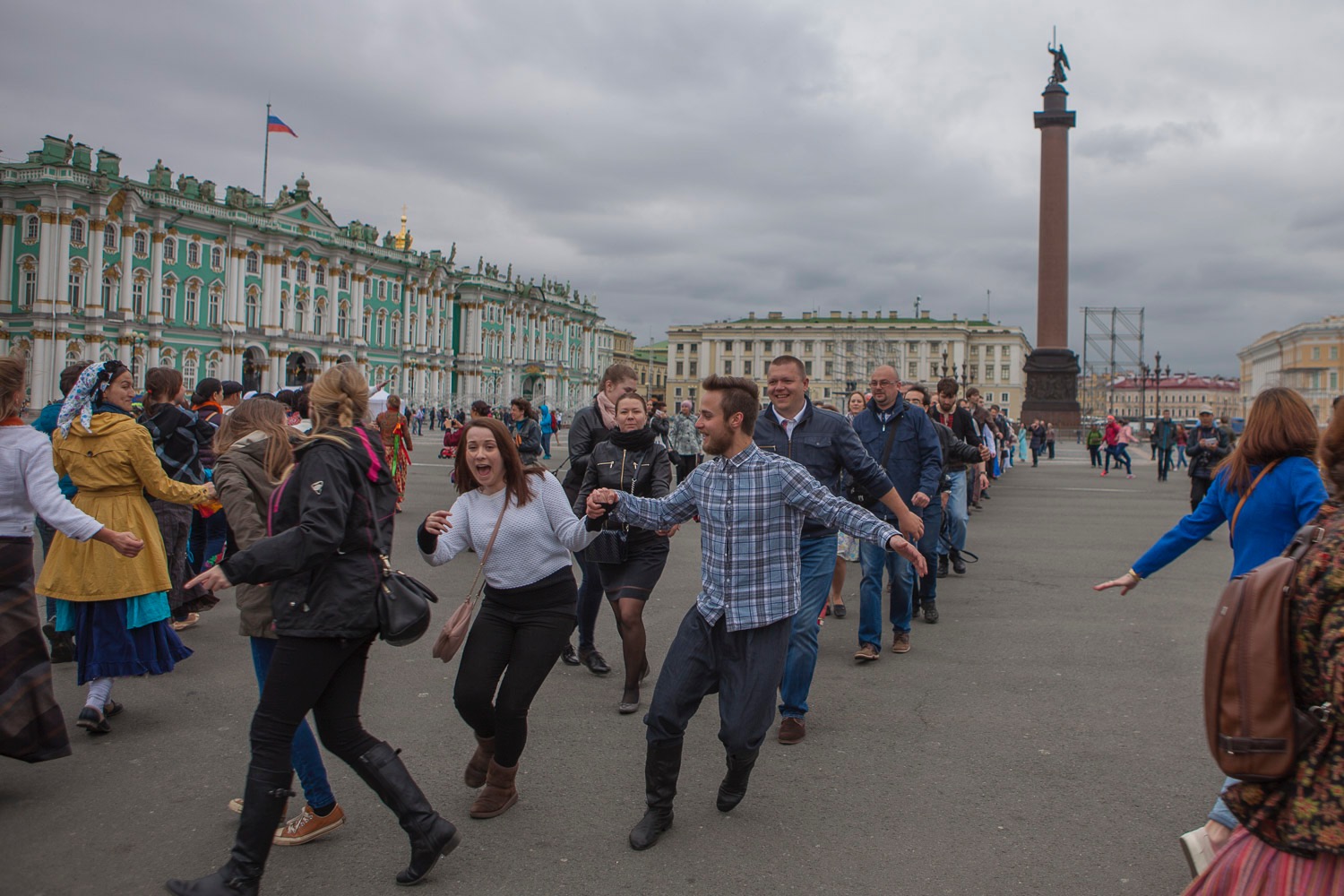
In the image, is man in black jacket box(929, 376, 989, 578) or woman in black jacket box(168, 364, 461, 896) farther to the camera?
man in black jacket box(929, 376, 989, 578)

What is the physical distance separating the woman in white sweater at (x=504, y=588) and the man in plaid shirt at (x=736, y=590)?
266 millimetres

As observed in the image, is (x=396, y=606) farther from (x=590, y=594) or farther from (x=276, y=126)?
(x=276, y=126)

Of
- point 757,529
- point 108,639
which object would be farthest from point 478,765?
point 108,639

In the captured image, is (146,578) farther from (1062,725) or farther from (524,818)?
(1062,725)

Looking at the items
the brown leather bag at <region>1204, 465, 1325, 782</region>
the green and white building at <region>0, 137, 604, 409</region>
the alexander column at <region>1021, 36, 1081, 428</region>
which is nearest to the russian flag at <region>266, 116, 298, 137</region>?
the green and white building at <region>0, 137, 604, 409</region>

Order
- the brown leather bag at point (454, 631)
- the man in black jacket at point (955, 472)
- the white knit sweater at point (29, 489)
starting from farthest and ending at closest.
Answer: the man in black jacket at point (955, 472) → the white knit sweater at point (29, 489) → the brown leather bag at point (454, 631)

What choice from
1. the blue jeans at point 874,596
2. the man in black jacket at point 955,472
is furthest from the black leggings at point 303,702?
the man in black jacket at point 955,472

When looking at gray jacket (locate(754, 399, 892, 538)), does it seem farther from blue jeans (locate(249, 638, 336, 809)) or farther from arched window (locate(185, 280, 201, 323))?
arched window (locate(185, 280, 201, 323))

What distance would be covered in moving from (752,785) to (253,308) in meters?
73.1

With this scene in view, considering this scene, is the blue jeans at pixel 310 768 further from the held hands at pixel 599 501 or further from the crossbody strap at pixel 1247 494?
the crossbody strap at pixel 1247 494

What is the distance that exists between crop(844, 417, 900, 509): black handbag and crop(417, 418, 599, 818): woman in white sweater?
8.32ft

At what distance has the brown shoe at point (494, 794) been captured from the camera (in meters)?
4.22

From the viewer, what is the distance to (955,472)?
397 inches

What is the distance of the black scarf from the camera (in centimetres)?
605
